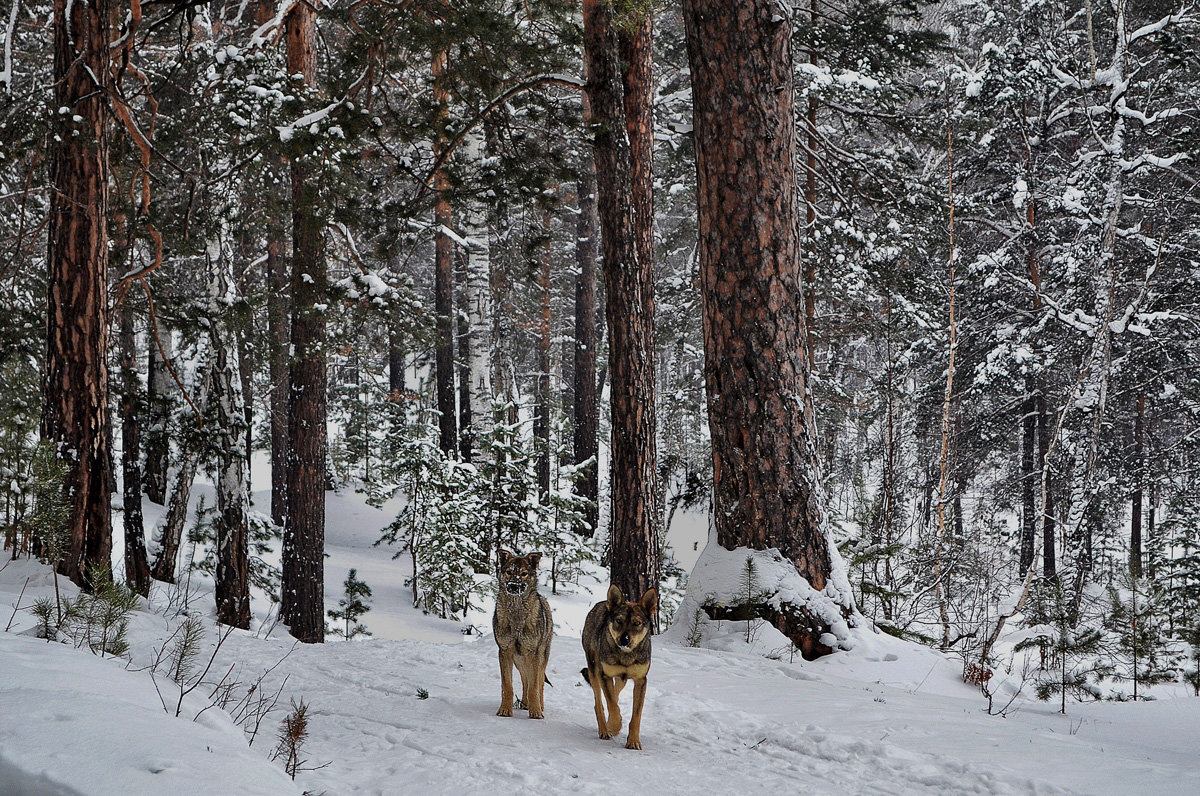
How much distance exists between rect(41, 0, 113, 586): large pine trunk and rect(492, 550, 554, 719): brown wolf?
5.16 m

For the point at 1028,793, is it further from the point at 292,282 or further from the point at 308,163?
the point at 292,282

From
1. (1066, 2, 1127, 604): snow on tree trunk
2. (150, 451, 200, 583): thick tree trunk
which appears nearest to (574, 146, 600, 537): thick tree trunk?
(150, 451, 200, 583): thick tree trunk

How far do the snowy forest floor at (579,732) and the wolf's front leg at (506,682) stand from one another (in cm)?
9

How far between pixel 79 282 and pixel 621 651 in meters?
6.60

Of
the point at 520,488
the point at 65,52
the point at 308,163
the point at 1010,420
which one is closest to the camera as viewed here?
the point at 65,52

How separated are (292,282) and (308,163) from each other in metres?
1.75

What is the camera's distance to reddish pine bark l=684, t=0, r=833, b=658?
6219 millimetres

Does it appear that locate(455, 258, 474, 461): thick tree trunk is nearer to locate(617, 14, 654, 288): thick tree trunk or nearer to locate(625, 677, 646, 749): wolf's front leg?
locate(617, 14, 654, 288): thick tree trunk

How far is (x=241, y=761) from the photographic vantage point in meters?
2.38

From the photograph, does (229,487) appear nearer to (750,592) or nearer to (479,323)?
(750,592)

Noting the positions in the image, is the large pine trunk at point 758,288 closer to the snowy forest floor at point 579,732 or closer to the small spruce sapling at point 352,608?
the snowy forest floor at point 579,732

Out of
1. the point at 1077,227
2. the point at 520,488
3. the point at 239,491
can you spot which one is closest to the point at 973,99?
the point at 1077,227

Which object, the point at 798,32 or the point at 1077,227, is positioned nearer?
the point at 798,32

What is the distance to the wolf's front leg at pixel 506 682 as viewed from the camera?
13.8ft
